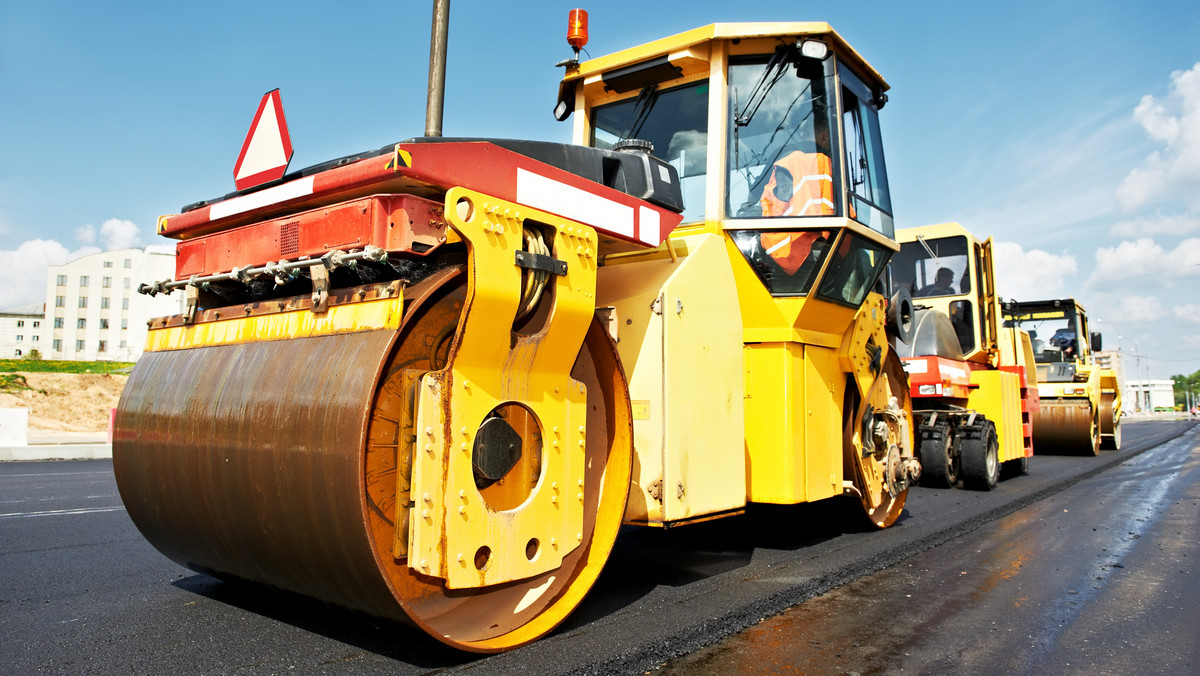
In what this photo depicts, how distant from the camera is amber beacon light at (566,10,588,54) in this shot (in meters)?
4.90

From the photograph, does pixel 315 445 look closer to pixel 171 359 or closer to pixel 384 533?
pixel 384 533

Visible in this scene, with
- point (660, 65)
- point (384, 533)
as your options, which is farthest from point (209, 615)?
point (660, 65)

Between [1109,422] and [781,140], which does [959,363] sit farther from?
[1109,422]

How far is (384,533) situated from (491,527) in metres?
0.34

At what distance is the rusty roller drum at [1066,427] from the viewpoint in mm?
14758

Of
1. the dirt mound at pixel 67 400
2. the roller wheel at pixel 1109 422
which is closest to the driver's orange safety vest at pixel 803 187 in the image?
the roller wheel at pixel 1109 422

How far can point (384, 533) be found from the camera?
259 centimetres

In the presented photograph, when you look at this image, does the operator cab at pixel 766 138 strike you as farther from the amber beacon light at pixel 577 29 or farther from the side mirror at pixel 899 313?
the side mirror at pixel 899 313

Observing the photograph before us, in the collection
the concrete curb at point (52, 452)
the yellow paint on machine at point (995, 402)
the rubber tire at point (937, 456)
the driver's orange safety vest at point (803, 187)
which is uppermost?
the driver's orange safety vest at point (803, 187)

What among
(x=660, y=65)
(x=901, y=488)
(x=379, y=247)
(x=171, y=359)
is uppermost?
(x=660, y=65)

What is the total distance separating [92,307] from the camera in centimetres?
6944

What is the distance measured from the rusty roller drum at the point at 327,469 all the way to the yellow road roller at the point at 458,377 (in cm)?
1

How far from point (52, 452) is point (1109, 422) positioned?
20.8m

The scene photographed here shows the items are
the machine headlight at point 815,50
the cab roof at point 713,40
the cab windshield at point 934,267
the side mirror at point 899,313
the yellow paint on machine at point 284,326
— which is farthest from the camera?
the cab windshield at point 934,267
